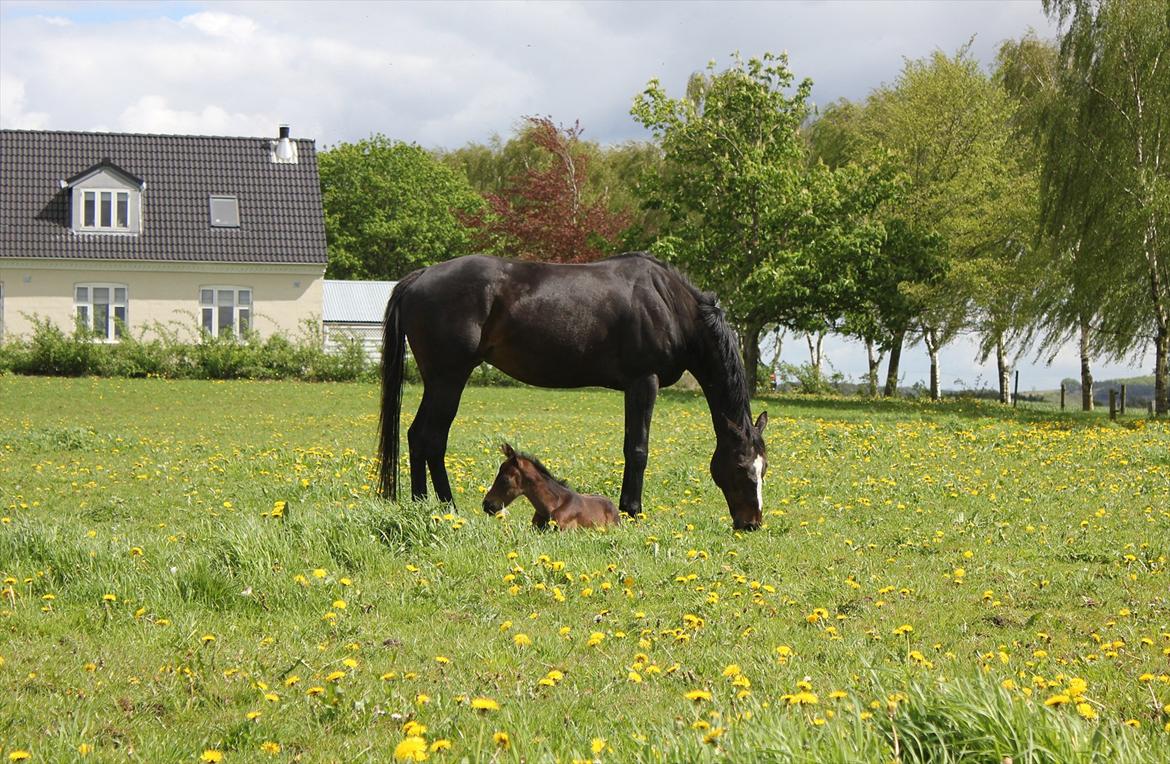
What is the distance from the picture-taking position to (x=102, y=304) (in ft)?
155

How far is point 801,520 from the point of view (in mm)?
11070

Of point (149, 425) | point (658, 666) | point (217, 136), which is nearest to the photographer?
point (658, 666)

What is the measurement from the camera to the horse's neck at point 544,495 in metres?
9.73

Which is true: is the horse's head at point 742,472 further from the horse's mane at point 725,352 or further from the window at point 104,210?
the window at point 104,210

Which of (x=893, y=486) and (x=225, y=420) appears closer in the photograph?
(x=893, y=486)

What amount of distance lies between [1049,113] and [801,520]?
90.2 feet

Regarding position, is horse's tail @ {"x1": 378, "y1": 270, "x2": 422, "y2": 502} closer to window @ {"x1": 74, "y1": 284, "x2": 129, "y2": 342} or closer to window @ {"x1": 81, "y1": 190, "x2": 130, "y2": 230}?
window @ {"x1": 74, "y1": 284, "x2": 129, "y2": 342}

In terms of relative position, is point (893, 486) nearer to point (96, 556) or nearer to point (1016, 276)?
point (96, 556)

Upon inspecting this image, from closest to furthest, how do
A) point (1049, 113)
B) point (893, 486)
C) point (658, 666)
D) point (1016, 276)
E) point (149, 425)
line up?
point (658, 666) < point (893, 486) < point (149, 425) < point (1049, 113) < point (1016, 276)

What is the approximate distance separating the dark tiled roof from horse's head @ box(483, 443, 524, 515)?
1570 inches

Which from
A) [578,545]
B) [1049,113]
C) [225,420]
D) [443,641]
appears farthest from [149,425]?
[1049,113]

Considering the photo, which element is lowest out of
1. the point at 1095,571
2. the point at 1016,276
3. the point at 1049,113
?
the point at 1095,571

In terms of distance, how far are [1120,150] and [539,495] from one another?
2920 centimetres

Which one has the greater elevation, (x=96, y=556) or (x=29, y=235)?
(x=29, y=235)
